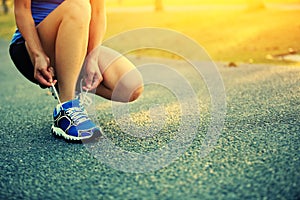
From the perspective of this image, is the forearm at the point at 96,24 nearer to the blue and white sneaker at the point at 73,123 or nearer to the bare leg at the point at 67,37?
the bare leg at the point at 67,37

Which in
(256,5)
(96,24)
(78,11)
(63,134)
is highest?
(78,11)

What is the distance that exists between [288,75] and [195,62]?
1.50 metres

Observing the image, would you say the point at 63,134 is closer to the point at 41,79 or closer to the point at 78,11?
the point at 41,79

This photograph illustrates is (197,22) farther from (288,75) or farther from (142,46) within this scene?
(288,75)

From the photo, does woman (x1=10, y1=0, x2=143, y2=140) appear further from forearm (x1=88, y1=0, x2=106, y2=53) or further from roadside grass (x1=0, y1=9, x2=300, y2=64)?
roadside grass (x1=0, y1=9, x2=300, y2=64)

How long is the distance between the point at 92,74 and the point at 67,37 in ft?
0.74

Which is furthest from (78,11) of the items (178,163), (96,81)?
(178,163)

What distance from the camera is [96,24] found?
2.01 meters

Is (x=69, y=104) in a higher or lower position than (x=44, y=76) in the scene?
lower

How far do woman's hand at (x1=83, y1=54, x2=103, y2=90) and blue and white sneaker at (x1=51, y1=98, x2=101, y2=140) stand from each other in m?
0.12

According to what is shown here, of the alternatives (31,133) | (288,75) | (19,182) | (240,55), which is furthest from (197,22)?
(19,182)

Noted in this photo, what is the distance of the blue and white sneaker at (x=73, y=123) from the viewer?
177 centimetres

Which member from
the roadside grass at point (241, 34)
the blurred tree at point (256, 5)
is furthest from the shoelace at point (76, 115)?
the blurred tree at point (256, 5)

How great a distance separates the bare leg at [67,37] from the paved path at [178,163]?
30 centimetres
